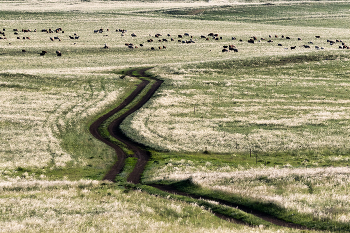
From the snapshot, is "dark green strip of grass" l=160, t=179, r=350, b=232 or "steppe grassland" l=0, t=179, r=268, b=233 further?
"dark green strip of grass" l=160, t=179, r=350, b=232

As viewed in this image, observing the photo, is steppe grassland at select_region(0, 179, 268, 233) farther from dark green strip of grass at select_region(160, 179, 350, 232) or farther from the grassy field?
dark green strip of grass at select_region(160, 179, 350, 232)

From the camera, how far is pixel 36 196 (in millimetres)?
Answer: 26688

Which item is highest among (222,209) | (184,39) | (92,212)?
(184,39)

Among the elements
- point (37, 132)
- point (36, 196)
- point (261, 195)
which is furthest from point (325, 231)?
point (37, 132)

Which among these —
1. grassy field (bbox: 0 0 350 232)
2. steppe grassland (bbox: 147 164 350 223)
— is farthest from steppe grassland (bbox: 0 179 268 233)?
steppe grassland (bbox: 147 164 350 223)

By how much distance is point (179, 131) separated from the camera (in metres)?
49.9

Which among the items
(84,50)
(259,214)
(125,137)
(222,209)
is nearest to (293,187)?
(259,214)

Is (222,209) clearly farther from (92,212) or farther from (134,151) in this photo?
(134,151)

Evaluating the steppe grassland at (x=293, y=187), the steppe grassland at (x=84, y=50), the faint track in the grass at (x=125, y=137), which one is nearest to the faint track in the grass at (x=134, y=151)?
the faint track in the grass at (x=125, y=137)

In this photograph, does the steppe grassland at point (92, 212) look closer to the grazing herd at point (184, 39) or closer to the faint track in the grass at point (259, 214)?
the faint track in the grass at point (259, 214)

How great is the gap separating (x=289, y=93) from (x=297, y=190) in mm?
47291

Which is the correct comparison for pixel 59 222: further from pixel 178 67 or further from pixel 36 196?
pixel 178 67

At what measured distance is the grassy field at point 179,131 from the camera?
2342 centimetres

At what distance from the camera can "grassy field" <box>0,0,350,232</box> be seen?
2342cm
